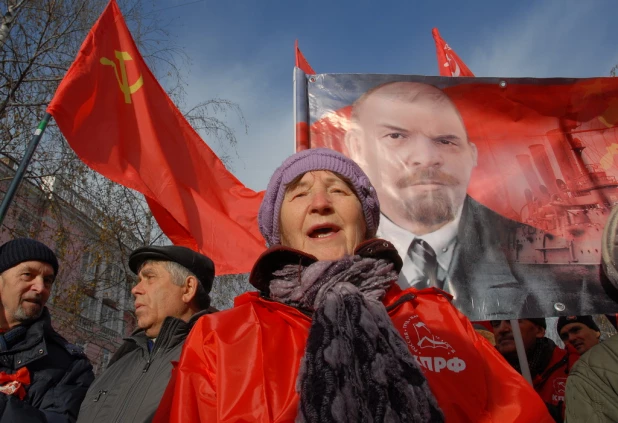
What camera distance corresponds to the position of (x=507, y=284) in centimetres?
323

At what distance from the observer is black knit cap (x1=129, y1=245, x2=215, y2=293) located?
2.96 m

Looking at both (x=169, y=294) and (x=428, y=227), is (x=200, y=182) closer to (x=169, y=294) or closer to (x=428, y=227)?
(x=169, y=294)

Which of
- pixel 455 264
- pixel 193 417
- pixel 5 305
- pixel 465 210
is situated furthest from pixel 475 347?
pixel 5 305

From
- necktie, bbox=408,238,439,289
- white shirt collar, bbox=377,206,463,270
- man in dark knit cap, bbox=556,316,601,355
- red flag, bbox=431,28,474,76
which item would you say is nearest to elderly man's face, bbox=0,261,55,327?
white shirt collar, bbox=377,206,463,270

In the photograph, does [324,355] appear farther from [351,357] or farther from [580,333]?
[580,333]

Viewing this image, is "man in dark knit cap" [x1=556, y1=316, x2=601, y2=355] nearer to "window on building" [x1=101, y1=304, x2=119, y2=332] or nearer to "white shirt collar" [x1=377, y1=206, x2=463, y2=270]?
"white shirt collar" [x1=377, y1=206, x2=463, y2=270]

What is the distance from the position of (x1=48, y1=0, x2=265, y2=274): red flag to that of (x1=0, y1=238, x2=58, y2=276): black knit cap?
635mm

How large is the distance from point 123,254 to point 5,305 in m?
8.21

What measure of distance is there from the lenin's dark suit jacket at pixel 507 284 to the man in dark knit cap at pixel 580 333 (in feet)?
6.17

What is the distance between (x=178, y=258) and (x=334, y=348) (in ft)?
6.10

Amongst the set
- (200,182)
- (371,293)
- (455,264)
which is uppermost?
(200,182)

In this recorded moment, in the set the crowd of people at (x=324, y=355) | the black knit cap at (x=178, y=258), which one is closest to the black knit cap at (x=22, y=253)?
the black knit cap at (x=178, y=258)

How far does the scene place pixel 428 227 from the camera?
3359 mm

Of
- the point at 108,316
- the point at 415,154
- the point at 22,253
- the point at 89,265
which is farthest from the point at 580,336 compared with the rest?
the point at 108,316
